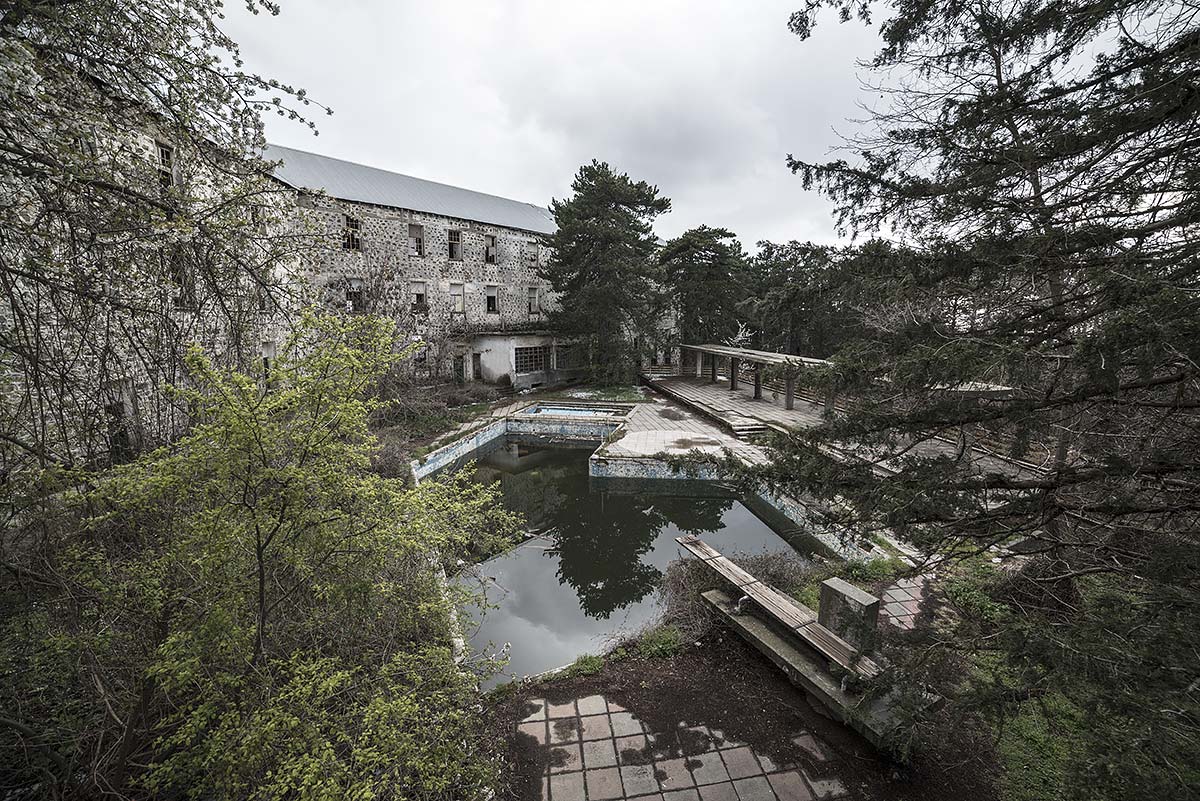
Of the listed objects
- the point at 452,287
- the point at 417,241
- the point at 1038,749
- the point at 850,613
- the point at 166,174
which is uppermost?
the point at 417,241

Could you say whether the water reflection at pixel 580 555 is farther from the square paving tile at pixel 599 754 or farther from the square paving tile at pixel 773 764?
the square paving tile at pixel 773 764

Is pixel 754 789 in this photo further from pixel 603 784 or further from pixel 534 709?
pixel 534 709

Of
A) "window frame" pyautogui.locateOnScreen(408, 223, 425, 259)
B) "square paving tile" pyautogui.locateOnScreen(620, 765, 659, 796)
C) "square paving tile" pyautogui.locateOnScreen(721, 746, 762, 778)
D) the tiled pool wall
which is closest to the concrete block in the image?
the tiled pool wall

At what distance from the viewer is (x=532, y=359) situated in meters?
21.7

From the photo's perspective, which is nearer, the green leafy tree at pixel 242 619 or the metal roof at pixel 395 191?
the green leafy tree at pixel 242 619

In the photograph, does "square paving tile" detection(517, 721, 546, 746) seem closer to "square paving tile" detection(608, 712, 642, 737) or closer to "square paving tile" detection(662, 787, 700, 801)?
"square paving tile" detection(608, 712, 642, 737)

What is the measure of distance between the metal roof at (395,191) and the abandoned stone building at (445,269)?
0.06 metres

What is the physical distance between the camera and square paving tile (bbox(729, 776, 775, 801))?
11.1 feet

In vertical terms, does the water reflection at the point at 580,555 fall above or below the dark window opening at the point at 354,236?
below

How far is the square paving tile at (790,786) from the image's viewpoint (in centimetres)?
339

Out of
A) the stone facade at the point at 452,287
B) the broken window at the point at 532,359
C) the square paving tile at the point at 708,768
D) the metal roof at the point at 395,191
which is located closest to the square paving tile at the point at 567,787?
the square paving tile at the point at 708,768

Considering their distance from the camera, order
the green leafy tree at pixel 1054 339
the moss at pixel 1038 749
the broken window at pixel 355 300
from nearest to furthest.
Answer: the green leafy tree at pixel 1054 339 < the moss at pixel 1038 749 < the broken window at pixel 355 300

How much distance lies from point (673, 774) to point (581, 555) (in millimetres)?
5019

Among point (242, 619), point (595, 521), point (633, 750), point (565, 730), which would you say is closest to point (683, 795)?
point (633, 750)
